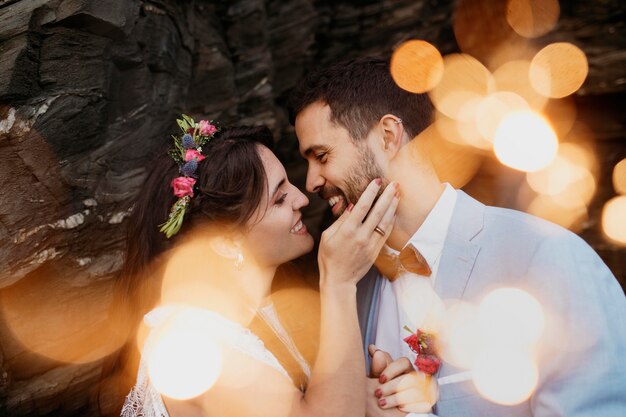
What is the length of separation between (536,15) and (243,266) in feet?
13.2

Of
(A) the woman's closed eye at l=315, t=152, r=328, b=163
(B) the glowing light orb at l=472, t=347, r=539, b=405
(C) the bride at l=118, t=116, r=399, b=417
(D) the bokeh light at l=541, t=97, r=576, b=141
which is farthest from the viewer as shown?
(D) the bokeh light at l=541, t=97, r=576, b=141

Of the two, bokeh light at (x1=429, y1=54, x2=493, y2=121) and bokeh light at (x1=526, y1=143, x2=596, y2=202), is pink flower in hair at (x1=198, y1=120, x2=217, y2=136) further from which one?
bokeh light at (x1=526, y1=143, x2=596, y2=202)

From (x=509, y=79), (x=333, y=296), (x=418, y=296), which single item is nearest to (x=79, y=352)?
(x=333, y=296)

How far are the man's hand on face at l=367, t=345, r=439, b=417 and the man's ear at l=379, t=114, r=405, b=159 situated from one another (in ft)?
4.33

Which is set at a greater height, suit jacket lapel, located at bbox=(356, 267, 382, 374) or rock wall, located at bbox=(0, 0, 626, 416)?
rock wall, located at bbox=(0, 0, 626, 416)

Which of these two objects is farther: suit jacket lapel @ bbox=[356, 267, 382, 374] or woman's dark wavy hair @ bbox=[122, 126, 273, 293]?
suit jacket lapel @ bbox=[356, 267, 382, 374]

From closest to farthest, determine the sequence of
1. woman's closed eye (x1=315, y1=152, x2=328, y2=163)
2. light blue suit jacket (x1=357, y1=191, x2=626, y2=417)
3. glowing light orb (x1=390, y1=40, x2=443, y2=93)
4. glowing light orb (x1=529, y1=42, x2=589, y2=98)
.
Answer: light blue suit jacket (x1=357, y1=191, x2=626, y2=417) → woman's closed eye (x1=315, y1=152, x2=328, y2=163) → glowing light orb (x1=390, y1=40, x2=443, y2=93) → glowing light orb (x1=529, y1=42, x2=589, y2=98)

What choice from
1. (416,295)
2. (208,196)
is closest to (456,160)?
(416,295)

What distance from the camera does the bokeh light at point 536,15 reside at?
4.69m

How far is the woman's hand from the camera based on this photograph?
272cm

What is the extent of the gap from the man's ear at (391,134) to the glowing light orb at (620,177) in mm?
3067

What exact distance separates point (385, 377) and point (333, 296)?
55 cm

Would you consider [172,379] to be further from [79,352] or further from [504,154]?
[504,154]

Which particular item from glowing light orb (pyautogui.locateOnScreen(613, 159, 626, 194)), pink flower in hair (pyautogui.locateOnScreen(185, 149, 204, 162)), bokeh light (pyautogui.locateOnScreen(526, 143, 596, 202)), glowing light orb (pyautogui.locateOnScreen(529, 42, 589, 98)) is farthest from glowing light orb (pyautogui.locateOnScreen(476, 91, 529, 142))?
pink flower in hair (pyautogui.locateOnScreen(185, 149, 204, 162))
